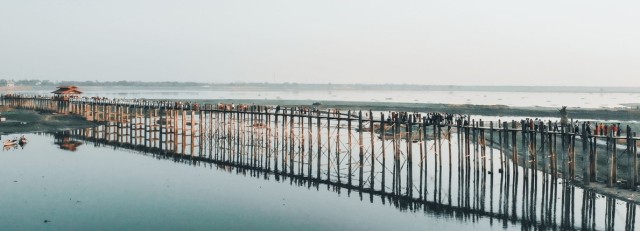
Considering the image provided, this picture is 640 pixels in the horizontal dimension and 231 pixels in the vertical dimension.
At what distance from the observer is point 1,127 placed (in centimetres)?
5703

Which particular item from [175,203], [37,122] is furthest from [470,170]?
[37,122]

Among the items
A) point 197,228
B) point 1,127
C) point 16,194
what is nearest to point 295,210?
point 197,228

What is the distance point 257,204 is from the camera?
2566 centimetres

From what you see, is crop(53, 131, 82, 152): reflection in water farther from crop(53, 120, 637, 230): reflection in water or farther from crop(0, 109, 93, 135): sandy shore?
crop(53, 120, 637, 230): reflection in water

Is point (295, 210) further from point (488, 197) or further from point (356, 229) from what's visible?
point (488, 197)

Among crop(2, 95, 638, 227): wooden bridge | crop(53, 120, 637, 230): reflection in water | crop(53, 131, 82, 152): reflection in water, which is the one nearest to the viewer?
crop(53, 120, 637, 230): reflection in water

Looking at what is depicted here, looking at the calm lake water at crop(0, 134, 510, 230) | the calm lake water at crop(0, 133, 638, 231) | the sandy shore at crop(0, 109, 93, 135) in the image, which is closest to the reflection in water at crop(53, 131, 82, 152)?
the sandy shore at crop(0, 109, 93, 135)

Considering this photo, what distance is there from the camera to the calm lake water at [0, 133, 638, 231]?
72.3ft

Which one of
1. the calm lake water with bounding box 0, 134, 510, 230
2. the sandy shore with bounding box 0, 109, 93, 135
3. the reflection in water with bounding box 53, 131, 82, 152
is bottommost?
the calm lake water with bounding box 0, 134, 510, 230

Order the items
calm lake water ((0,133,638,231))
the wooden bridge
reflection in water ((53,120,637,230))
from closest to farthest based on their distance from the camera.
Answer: calm lake water ((0,133,638,231)), reflection in water ((53,120,637,230)), the wooden bridge

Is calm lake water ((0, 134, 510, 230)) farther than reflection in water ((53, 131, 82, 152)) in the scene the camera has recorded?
No

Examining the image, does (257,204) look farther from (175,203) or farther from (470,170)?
(470,170)

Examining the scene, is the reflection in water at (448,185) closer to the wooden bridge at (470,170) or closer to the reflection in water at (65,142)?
the wooden bridge at (470,170)

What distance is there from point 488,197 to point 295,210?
30.3 feet
